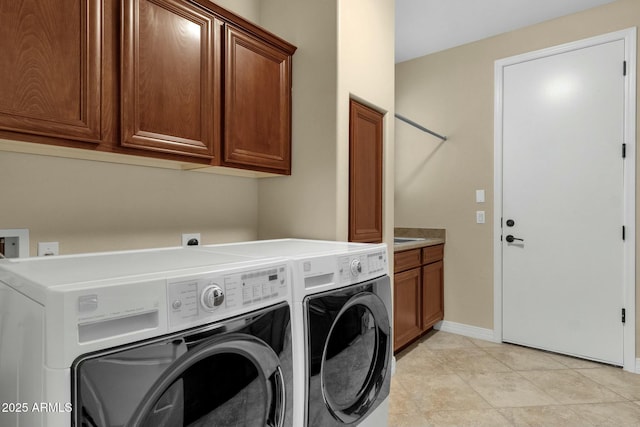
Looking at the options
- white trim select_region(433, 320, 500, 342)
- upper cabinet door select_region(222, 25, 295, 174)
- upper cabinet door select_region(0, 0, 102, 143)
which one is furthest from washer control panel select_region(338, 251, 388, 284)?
white trim select_region(433, 320, 500, 342)

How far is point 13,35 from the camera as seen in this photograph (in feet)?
3.49

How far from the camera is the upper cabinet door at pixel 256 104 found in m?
1.70

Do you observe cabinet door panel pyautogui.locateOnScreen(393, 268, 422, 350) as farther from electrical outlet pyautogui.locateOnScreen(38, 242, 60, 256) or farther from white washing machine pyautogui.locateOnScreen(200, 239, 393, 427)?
electrical outlet pyautogui.locateOnScreen(38, 242, 60, 256)

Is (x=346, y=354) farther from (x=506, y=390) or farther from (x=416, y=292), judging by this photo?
(x=416, y=292)

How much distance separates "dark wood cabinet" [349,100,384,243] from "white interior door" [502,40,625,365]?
Answer: 1.37 meters

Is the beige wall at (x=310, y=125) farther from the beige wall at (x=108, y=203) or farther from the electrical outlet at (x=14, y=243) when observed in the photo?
the electrical outlet at (x=14, y=243)

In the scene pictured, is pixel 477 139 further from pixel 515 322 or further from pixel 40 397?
pixel 40 397

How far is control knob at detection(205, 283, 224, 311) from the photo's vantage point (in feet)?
2.89

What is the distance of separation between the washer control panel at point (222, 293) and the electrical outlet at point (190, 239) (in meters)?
0.89

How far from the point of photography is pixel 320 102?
6.43ft

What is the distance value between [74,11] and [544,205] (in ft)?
10.3

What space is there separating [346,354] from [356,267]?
33cm

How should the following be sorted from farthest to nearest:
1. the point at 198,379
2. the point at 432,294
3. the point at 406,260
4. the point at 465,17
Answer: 1. the point at 432,294
2. the point at 465,17
3. the point at 406,260
4. the point at 198,379

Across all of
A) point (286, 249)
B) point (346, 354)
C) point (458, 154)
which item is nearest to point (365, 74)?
point (286, 249)
